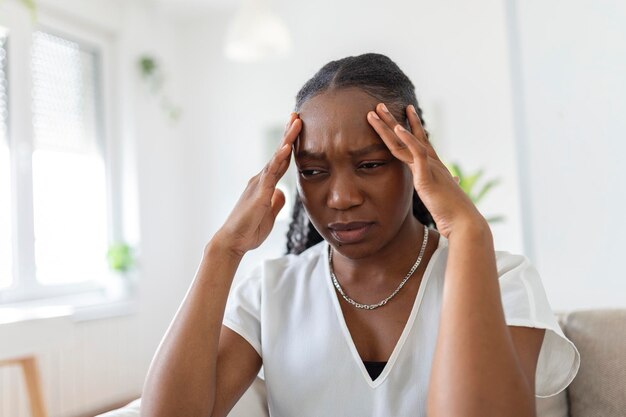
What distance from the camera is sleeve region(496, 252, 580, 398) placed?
3.27ft

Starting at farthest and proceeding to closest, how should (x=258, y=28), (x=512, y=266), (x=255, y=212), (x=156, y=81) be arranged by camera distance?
(x=156, y=81) → (x=258, y=28) → (x=255, y=212) → (x=512, y=266)

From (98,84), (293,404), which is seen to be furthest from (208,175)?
(293,404)

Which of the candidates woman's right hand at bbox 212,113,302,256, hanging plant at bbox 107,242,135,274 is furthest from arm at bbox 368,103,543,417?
hanging plant at bbox 107,242,135,274

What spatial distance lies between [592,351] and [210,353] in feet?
2.24

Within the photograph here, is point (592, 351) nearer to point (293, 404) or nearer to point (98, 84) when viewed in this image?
point (293, 404)

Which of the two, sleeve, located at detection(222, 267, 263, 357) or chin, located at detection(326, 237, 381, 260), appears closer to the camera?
chin, located at detection(326, 237, 381, 260)

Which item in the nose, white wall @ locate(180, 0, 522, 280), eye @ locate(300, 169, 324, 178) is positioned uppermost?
white wall @ locate(180, 0, 522, 280)

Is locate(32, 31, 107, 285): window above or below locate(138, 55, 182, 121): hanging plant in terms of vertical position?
below

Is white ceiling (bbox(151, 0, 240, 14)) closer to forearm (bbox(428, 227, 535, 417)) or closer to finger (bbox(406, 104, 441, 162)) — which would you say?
finger (bbox(406, 104, 441, 162))

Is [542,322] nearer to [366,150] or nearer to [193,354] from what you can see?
[366,150]

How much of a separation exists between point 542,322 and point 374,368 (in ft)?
0.92

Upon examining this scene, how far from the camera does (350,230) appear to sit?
3.50 ft

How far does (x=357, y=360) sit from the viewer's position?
1089 mm

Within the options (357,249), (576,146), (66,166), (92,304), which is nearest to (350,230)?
(357,249)
